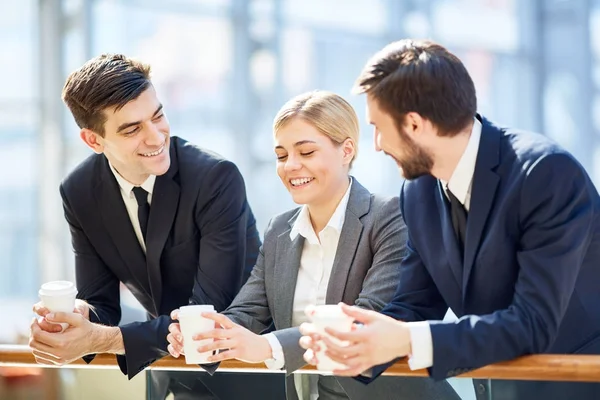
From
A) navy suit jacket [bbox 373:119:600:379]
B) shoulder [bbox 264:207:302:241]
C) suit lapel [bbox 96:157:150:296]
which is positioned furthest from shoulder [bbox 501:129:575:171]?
suit lapel [bbox 96:157:150:296]

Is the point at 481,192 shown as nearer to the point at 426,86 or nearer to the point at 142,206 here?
the point at 426,86

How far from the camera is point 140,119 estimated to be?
3.22 metres

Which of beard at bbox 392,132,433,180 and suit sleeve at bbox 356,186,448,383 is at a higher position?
beard at bbox 392,132,433,180

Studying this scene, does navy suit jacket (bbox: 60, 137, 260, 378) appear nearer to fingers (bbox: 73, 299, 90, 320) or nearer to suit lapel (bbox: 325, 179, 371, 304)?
fingers (bbox: 73, 299, 90, 320)

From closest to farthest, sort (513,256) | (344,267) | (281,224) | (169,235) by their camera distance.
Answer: (513,256), (344,267), (281,224), (169,235)

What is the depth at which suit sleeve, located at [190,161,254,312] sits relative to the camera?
3.19m

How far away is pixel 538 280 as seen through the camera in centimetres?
219

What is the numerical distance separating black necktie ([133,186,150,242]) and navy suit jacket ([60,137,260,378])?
0.05 m

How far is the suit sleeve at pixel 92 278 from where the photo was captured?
338 cm

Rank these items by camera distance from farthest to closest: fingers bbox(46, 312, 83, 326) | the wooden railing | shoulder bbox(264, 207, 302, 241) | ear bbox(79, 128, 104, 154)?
ear bbox(79, 128, 104, 154) < shoulder bbox(264, 207, 302, 241) < fingers bbox(46, 312, 83, 326) < the wooden railing

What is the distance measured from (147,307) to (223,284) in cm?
49

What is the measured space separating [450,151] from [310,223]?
0.79 metres

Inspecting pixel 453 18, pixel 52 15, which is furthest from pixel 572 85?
pixel 52 15

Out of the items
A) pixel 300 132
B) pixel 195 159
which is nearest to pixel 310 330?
pixel 300 132
